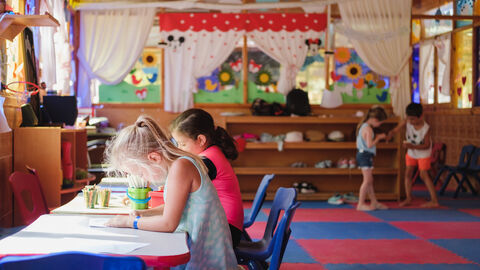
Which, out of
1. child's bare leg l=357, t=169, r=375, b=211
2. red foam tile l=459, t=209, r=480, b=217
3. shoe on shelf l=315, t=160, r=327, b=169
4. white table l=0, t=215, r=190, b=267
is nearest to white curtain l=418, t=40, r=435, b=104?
shoe on shelf l=315, t=160, r=327, b=169

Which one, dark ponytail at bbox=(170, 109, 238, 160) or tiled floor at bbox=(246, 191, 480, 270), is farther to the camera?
tiled floor at bbox=(246, 191, 480, 270)

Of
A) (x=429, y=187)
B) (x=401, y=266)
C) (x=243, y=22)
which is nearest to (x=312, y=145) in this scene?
(x=429, y=187)

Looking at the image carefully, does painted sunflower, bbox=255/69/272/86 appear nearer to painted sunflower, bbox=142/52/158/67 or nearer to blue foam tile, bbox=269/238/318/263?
painted sunflower, bbox=142/52/158/67

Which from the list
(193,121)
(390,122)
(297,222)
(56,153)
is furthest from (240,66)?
(193,121)

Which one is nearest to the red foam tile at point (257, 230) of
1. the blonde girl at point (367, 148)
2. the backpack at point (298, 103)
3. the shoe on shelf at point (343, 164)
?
the blonde girl at point (367, 148)

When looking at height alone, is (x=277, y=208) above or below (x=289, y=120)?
below

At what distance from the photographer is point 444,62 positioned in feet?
33.8

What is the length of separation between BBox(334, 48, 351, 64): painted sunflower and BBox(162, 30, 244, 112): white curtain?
5.54 feet

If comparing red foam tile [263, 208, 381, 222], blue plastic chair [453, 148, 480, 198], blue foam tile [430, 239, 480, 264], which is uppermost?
blue plastic chair [453, 148, 480, 198]

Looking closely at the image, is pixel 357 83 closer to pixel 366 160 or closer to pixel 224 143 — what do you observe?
pixel 366 160

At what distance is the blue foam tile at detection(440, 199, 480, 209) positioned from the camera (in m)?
7.98

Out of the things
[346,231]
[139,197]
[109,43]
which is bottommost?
[346,231]

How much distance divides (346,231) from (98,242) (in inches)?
175

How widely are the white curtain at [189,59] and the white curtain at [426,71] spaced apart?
170 inches
